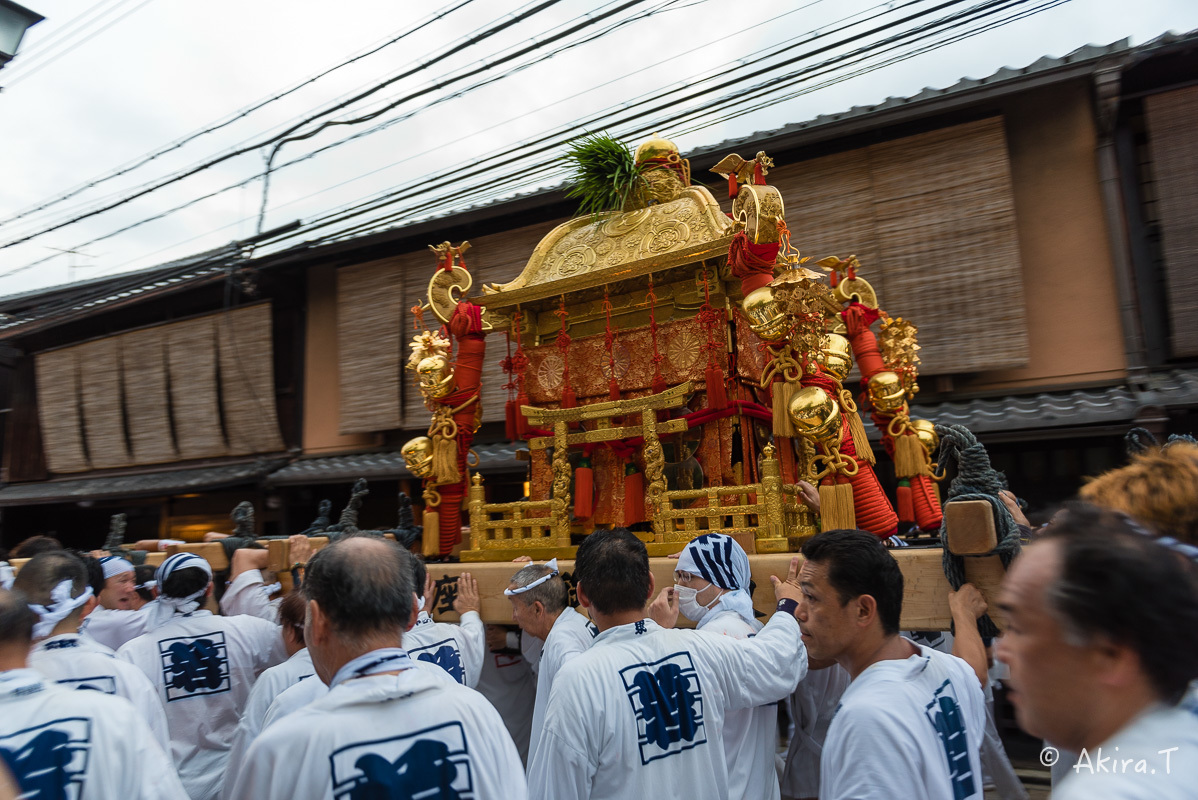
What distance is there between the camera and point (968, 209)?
7.08 metres

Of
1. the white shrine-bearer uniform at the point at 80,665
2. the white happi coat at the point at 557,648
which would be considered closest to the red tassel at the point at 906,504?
the white happi coat at the point at 557,648

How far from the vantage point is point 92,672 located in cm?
241

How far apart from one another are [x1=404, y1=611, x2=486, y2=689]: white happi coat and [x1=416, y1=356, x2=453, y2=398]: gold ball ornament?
6.72 feet

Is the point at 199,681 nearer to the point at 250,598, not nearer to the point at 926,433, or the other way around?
the point at 250,598

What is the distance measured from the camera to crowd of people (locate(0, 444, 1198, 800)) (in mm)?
1114

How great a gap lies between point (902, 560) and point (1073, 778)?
192 centimetres

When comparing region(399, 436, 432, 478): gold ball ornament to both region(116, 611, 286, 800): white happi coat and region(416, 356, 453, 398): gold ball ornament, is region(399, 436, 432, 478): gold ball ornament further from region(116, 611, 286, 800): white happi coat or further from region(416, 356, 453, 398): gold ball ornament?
region(116, 611, 286, 800): white happi coat

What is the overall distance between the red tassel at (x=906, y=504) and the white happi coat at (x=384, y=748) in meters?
3.66

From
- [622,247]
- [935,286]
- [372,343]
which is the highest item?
[372,343]

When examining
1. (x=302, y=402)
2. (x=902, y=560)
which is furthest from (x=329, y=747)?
(x=302, y=402)

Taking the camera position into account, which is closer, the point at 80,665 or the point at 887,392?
the point at 80,665

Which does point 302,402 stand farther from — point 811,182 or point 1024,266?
point 1024,266

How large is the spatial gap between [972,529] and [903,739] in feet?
3.26

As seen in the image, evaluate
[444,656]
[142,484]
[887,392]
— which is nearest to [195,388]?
[142,484]
